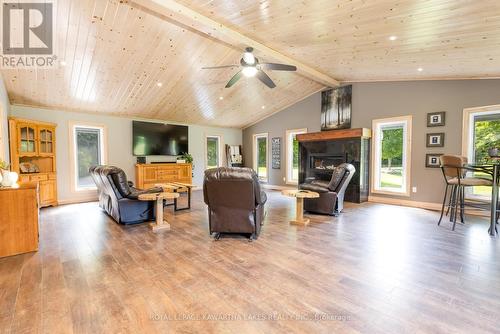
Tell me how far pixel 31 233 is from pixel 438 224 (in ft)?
19.8

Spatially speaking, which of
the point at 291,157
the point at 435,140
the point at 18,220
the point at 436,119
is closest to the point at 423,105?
the point at 436,119

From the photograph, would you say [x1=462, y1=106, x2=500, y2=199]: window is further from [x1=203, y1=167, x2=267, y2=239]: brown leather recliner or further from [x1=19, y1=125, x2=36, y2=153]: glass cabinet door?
[x1=19, y1=125, x2=36, y2=153]: glass cabinet door

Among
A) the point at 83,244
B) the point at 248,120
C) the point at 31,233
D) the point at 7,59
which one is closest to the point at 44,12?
the point at 7,59

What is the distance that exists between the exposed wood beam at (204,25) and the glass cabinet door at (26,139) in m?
4.04

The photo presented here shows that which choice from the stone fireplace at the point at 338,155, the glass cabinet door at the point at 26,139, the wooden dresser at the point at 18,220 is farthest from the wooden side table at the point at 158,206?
the stone fireplace at the point at 338,155

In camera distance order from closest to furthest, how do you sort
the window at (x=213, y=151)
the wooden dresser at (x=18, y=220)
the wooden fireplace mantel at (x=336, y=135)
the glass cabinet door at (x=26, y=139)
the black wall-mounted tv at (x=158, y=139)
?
the wooden dresser at (x=18, y=220)
the glass cabinet door at (x=26, y=139)
the wooden fireplace mantel at (x=336, y=135)
the black wall-mounted tv at (x=158, y=139)
the window at (x=213, y=151)

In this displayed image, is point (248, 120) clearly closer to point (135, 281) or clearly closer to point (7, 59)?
point (7, 59)

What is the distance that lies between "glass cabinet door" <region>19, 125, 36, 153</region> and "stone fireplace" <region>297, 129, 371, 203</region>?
678 centimetres

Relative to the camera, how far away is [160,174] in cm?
741

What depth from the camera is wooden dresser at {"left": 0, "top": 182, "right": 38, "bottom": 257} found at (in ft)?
9.05

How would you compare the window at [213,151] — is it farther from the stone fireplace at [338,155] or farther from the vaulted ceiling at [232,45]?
the stone fireplace at [338,155]

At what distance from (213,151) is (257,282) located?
7.56 metres

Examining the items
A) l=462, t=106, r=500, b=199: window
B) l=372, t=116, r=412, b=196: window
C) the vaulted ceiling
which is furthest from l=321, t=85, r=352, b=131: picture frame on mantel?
l=462, t=106, r=500, b=199: window

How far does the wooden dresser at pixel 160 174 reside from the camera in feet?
23.1
